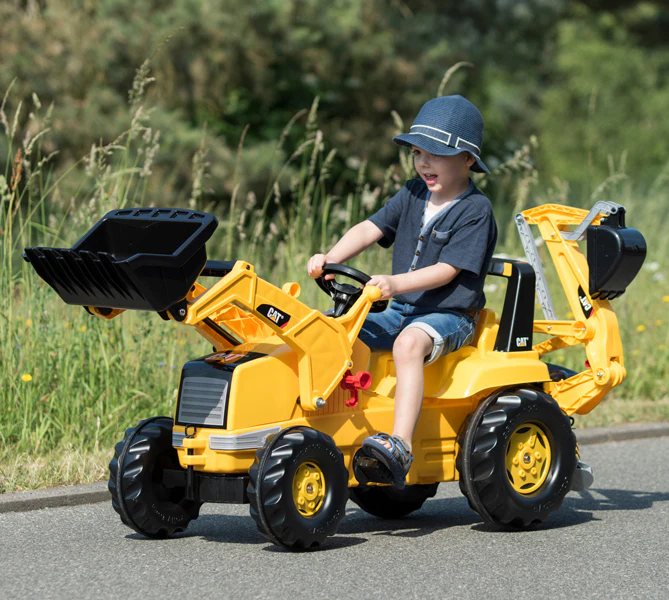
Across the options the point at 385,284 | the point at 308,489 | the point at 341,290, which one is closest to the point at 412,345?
the point at 385,284

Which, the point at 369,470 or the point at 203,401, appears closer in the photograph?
the point at 203,401

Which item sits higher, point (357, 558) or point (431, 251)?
point (431, 251)

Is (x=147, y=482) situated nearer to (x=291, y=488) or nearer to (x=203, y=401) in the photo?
(x=203, y=401)

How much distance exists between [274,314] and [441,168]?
4.11 feet

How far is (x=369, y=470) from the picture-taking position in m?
5.21

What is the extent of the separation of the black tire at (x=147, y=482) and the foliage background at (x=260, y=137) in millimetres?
1412

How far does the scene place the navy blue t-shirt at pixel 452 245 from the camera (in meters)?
5.55

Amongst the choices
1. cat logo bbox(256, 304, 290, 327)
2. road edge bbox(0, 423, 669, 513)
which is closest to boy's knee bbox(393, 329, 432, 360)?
cat logo bbox(256, 304, 290, 327)

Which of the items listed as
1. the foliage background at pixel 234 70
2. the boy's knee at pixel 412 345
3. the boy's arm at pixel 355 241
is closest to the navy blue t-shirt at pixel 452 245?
the boy's arm at pixel 355 241

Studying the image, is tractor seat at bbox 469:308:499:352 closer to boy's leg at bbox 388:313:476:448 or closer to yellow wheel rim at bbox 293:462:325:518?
boy's leg at bbox 388:313:476:448

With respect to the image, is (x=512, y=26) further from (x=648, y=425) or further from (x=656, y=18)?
(x=648, y=425)

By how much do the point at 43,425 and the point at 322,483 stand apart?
2.51 m

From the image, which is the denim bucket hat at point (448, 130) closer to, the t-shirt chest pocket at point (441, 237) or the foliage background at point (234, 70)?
the t-shirt chest pocket at point (441, 237)

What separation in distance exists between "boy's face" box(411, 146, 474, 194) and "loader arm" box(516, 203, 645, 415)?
0.68 metres
